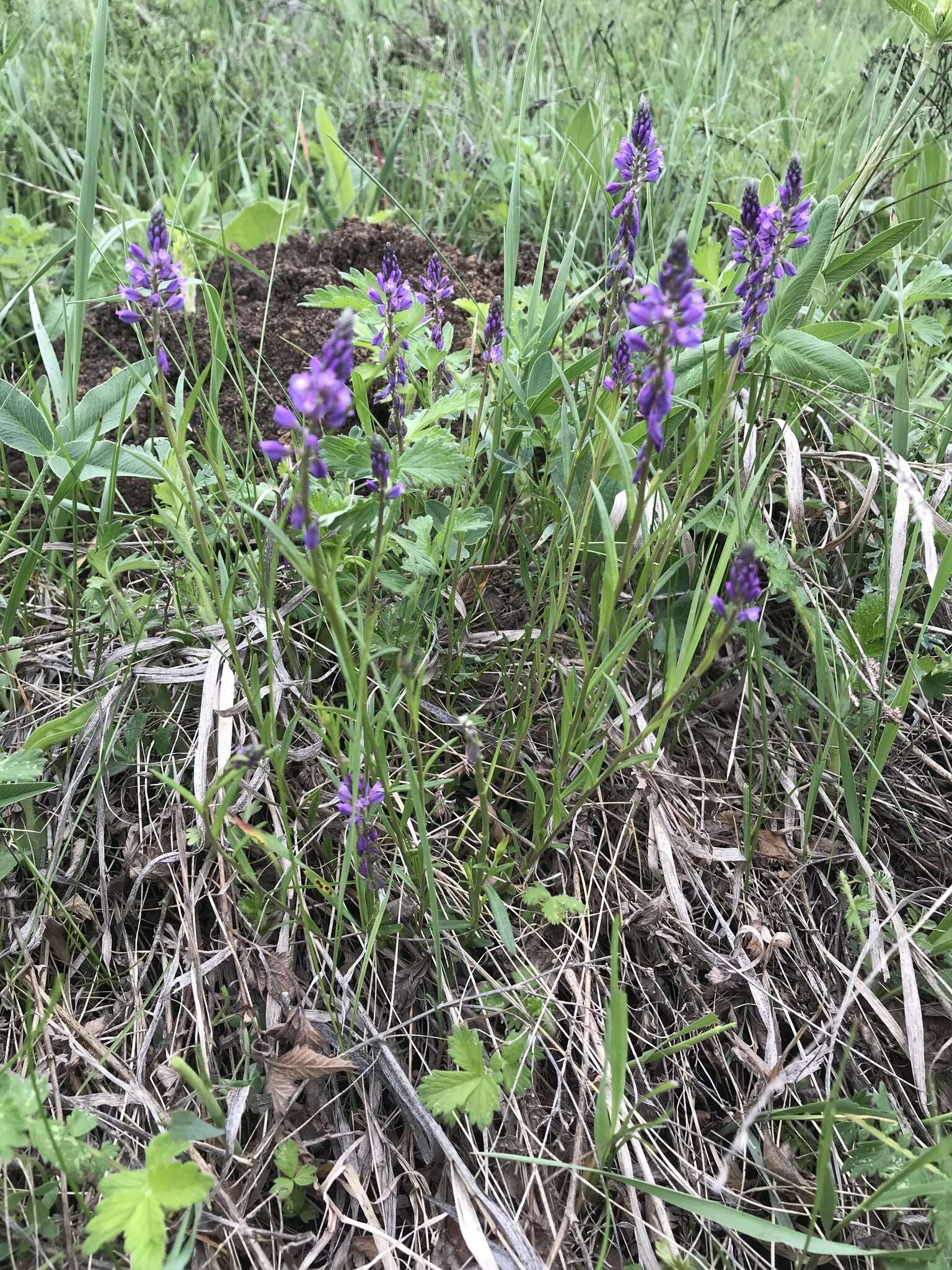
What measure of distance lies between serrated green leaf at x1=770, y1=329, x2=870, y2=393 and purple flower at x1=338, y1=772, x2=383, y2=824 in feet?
3.70

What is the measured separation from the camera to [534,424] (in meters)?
2.03

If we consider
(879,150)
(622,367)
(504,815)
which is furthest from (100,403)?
(879,150)

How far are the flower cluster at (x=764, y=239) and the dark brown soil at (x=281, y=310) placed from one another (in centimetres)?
102

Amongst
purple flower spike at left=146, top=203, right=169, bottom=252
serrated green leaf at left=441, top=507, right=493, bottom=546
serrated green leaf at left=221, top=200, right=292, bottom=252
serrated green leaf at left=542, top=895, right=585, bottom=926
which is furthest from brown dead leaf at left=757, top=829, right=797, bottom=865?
serrated green leaf at left=221, top=200, right=292, bottom=252

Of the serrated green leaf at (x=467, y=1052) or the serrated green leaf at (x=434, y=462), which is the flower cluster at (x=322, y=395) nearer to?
the serrated green leaf at (x=434, y=462)

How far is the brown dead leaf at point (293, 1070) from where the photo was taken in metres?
1.35

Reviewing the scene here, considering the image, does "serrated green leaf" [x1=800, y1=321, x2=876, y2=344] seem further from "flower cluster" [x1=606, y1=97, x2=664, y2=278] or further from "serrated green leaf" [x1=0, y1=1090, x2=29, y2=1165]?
"serrated green leaf" [x1=0, y1=1090, x2=29, y2=1165]

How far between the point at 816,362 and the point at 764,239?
0.88ft

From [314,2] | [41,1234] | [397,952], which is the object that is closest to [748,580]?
[397,952]

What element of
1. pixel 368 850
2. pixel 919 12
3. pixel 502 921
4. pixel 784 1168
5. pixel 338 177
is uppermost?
pixel 919 12

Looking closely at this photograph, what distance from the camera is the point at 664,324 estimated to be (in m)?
1.16

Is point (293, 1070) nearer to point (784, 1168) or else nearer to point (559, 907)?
point (559, 907)

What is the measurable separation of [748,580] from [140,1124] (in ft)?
4.11

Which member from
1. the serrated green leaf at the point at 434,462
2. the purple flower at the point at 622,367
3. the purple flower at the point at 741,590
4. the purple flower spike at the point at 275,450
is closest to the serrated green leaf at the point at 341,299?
the serrated green leaf at the point at 434,462
